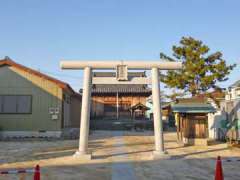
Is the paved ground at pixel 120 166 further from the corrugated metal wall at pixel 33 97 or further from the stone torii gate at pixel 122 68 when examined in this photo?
the corrugated metal wall at pixel 33 97

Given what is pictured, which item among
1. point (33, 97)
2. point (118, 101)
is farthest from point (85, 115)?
point (118, 101)

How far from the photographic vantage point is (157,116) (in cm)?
1109

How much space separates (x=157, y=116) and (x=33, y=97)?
11208 mm

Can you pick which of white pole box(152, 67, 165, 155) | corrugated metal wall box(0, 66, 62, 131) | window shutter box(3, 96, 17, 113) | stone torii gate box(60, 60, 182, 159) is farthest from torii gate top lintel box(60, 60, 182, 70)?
window shutter box(3, 96, 17, 113)

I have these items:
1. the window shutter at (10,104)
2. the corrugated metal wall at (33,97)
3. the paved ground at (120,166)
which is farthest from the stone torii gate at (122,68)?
the window shutter at (10,104)

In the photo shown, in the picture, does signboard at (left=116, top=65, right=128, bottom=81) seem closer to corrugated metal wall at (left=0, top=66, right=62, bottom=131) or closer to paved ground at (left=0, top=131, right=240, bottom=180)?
paved ground at (left=0, top=131, right=240, bottom=180)

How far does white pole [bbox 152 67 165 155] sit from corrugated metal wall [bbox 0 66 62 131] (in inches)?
384

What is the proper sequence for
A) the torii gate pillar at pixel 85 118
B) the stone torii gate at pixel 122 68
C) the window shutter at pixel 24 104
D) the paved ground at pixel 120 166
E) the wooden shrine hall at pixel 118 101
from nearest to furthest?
the paved ground at pixel 120 166
the torii gate pillar at pixel 85 118
the stone torii gate at pixel 122 68
the window shutter at pixel 24 104
the wooden shrine hall at pixel 118 101

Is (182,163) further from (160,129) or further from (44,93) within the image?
(44,93)

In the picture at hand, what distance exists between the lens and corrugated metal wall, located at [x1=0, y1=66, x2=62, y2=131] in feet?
61.3

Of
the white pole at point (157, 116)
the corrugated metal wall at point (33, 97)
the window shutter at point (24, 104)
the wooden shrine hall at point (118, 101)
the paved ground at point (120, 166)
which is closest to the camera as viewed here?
the paved ground at point (120, 166)

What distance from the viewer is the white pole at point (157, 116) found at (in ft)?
36.0

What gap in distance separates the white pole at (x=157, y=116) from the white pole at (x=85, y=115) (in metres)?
2.86

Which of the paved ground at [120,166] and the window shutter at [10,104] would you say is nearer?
the paved ground at [120,166]
